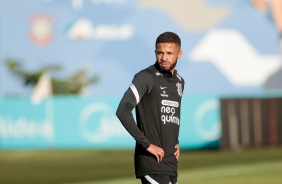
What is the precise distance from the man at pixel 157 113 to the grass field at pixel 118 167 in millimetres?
9571

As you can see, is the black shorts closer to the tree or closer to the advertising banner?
the advertising banner

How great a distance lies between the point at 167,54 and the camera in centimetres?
924

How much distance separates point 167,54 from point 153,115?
0.53 m

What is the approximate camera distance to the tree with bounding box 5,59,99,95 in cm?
4253

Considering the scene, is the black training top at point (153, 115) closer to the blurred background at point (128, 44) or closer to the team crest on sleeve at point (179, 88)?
the team crest on sleeve at point (179, 88)

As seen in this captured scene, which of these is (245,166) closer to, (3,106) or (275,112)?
(275,112)

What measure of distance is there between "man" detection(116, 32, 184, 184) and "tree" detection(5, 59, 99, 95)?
3288 centimetres

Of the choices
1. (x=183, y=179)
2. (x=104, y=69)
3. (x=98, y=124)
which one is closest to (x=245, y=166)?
(x=183, y=179)

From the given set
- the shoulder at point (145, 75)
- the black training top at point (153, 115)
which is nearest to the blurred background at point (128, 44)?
the black training top at point (153, 115)

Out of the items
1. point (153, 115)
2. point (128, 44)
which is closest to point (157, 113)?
point (153, 115)

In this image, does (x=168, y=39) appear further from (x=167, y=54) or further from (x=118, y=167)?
(x=118, y=167)

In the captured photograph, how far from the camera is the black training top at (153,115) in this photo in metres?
9.23

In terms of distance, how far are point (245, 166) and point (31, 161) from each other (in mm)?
6426

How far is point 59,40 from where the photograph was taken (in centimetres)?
4372
